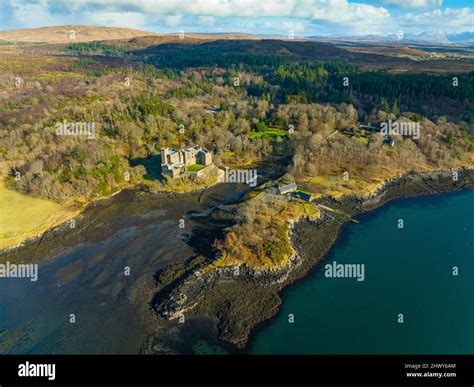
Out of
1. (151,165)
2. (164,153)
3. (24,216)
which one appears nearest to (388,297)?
(164,153)

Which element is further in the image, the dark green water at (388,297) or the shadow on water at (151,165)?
the shadow on water at (151,165)

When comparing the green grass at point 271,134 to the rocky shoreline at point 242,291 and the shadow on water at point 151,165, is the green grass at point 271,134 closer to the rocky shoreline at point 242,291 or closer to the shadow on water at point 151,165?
the shadow on water at point 151,165

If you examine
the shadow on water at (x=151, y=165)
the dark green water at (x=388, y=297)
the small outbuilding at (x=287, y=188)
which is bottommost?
the dark green water at (x=388, y=297)

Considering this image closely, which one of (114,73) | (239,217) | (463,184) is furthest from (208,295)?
(114,73)

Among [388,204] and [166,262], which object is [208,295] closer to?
[166,262]

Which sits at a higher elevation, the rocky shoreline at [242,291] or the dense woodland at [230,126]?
the dense woodland at [230,126]

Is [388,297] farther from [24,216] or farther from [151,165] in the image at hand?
[24,216]

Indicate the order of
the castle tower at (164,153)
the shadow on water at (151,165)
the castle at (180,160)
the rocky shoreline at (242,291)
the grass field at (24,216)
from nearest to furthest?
the rocky shoreline at (242,291)
the grass field at (24,216)
the castle tower at (164,153)
the castle at (180,160)
the shadow on water at (151,165)

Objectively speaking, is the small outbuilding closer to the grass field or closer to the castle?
the castle

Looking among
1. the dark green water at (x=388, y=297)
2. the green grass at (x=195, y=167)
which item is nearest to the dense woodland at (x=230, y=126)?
the green grass at (x=195, y=167)
